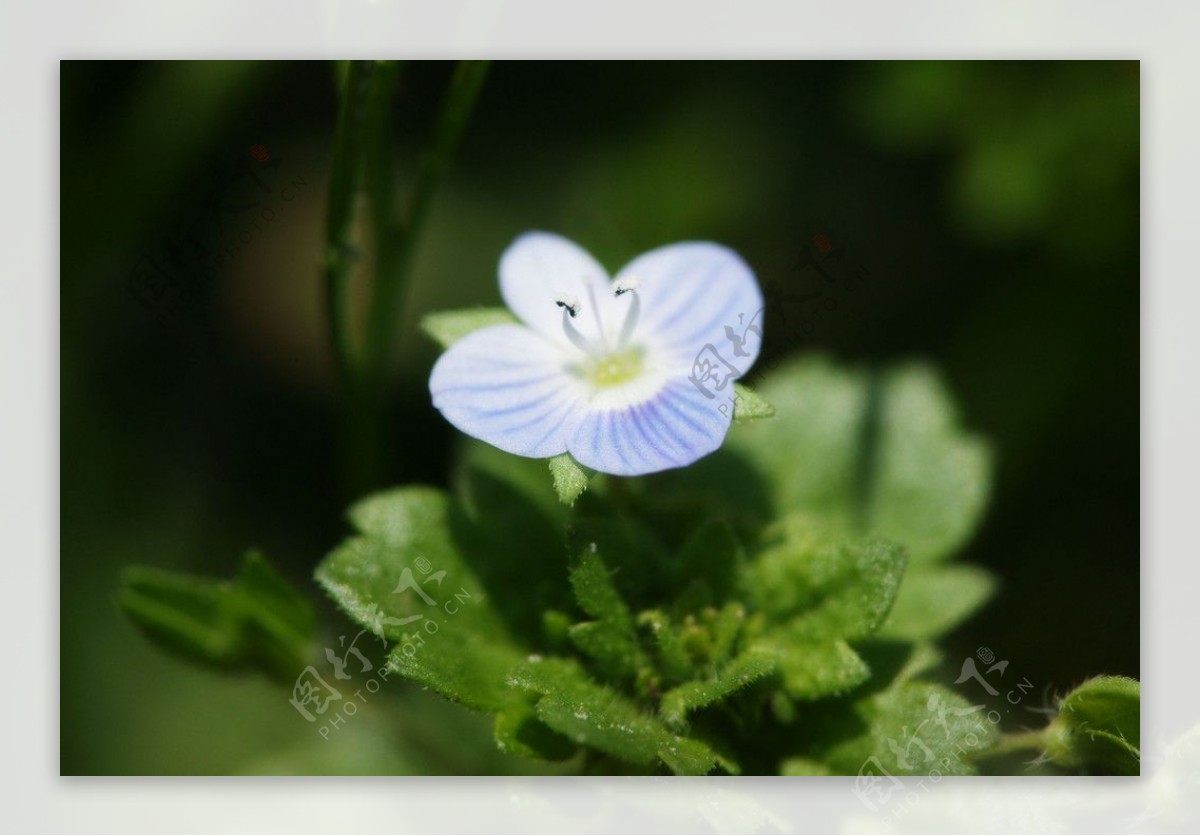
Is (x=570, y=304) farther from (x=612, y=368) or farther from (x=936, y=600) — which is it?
(x=936, y=600)

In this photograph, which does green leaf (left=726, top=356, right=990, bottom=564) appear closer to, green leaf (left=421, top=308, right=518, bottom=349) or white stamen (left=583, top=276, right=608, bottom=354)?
white stamen (left=583, top=276, right=608, bottom=354)

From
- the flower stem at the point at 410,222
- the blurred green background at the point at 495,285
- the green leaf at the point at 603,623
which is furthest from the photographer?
the blurred green background at the point at 495,285

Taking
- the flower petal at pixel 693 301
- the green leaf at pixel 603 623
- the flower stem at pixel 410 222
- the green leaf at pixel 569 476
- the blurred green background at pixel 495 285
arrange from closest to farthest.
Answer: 1. the green leaf at pixel 569 476
2. the green leaf at pixel 603 623
3. the flower petal at pixel 693 301
4. the flower stem at pixel 410 222
5. the blurred green background at pixel 495 285

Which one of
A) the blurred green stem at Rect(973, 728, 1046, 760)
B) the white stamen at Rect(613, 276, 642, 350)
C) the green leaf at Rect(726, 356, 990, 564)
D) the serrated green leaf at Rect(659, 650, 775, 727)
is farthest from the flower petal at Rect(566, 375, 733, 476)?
the blurred green stem at Rect(973, 728, 1046, 760)

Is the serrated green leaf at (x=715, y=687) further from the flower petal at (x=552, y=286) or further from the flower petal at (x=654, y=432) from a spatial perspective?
the flower petal at (x=552, y=286)

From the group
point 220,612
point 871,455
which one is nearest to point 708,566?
point 871,455

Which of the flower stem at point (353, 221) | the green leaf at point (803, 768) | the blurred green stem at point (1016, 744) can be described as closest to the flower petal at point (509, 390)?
the flower stem at point (353, 221)
